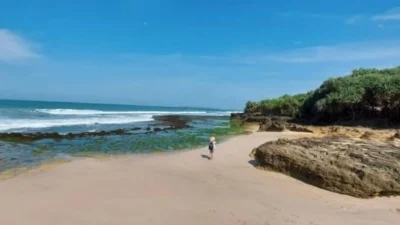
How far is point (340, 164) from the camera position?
32.0 ft

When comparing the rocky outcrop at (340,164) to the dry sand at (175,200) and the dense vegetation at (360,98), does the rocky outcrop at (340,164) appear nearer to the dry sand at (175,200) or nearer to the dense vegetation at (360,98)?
the dry sand at (175,200)

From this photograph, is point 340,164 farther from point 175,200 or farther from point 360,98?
point 360,98

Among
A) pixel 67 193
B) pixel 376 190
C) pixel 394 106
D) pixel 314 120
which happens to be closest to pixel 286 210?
pixel 376 190

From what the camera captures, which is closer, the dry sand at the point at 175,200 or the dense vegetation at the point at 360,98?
the dry sand at the point at 175,200

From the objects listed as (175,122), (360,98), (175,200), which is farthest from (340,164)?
(175,122)

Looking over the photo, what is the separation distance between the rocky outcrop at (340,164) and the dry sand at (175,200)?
326mm

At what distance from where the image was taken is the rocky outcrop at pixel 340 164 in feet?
29.7

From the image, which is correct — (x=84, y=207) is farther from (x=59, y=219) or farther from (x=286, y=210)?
(x=286, y=210)

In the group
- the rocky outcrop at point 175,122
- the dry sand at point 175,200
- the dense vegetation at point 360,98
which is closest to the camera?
the dry sand at point 175,200

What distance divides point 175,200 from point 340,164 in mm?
4835

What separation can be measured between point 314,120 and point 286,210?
2790 cm

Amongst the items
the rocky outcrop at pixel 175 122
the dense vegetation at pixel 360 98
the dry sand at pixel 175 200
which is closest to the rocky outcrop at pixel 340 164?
the dry sand at pixel 175 200

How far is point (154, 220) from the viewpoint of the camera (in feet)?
22.9

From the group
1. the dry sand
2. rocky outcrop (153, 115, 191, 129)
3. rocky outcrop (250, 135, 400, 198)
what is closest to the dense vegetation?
rocky outcrop (153, 115, 191, 129)
